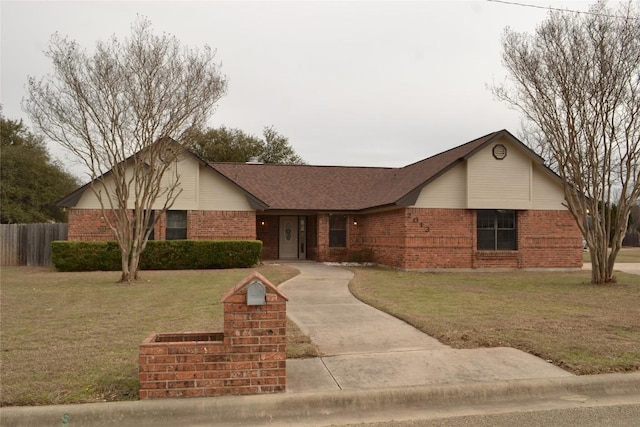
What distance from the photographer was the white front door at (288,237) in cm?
2439

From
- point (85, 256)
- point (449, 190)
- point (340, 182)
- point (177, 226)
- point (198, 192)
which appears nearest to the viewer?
point (85, 256)

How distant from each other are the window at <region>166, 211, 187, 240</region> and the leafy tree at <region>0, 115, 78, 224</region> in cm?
1587

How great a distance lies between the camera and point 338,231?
2328cm

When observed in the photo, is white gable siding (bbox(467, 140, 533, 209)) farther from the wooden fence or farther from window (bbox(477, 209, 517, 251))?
the wooden fence

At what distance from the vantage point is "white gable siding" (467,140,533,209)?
61.3 ft

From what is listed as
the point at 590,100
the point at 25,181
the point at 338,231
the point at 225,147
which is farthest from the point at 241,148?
the point at 590,100

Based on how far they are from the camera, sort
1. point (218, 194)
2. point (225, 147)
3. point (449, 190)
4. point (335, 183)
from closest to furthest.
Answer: point (449, 190)
point (218, 194)
point (335, 183)
point (225, 147)

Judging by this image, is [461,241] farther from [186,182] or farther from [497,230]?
[186,182]

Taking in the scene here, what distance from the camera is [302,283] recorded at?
14.2m

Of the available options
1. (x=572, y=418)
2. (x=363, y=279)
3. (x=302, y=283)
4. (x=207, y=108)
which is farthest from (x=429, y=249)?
(x=572, y=418)

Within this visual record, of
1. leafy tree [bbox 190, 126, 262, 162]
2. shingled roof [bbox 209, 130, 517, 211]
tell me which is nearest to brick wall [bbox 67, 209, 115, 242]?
shingled roof [bbox 209, 130, 517, 211]

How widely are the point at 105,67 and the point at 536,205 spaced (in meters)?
16.0

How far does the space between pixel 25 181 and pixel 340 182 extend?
74.8 ft

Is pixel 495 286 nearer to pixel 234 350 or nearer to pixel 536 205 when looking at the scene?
pixel 536 205
